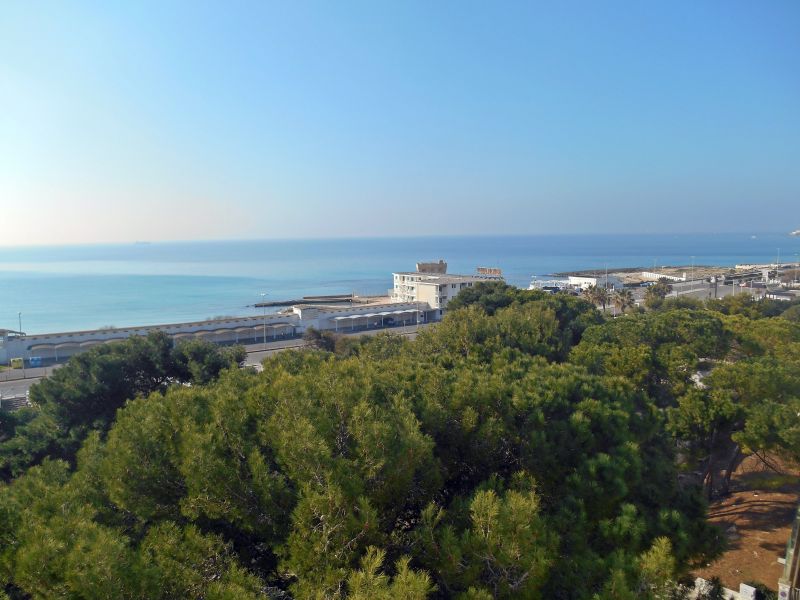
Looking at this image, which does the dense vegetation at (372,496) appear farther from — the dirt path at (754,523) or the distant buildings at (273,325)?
the distant buildings at (273,325)

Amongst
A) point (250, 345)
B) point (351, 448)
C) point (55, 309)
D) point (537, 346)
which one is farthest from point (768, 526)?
point (55, 309)

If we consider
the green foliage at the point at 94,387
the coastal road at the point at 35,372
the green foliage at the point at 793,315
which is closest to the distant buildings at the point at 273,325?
the coastal road at the point at 35,372

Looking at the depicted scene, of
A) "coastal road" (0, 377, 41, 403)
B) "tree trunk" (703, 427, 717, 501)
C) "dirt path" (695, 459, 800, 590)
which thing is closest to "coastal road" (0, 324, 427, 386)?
"coastal road" (0, 377, 41, 403)

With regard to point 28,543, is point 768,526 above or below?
below

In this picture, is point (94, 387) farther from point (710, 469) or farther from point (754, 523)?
point (754, 523)

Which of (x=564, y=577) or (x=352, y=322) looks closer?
(x=564, y=577)

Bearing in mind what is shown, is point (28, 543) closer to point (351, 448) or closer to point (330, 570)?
point (330, 570)

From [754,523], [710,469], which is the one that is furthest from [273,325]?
[754,523]

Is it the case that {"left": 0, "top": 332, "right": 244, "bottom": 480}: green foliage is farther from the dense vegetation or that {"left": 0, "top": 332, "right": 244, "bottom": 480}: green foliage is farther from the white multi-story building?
the white multi-story building
